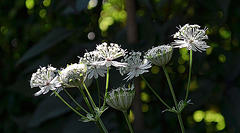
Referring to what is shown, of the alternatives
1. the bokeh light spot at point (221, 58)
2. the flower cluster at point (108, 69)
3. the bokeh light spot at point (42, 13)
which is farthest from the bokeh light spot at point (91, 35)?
the flower cluster at point (108, 69)

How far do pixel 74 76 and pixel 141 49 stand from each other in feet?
1.44

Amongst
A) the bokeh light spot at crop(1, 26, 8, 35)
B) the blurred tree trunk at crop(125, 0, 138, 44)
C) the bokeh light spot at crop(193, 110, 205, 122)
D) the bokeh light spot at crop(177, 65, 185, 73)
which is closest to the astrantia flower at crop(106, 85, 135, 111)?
the blurred tree trunk at crop(125, 0, 138, 44)

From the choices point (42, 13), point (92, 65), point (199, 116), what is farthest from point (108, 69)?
point (42, 13)

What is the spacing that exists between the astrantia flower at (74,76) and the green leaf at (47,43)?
55 cm

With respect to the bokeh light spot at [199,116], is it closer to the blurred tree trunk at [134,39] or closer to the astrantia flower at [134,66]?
the blurred tree trunk at [134,39]

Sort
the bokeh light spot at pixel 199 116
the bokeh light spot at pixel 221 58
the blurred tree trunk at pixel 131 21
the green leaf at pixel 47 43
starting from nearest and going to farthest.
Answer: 1. the blurred tree trunk at pixel 131 21
2. the green leaf at pixel 47 43
3. the bokeh light spot at pixel 221 58
4. the bokeh light spot at pixel 199 116

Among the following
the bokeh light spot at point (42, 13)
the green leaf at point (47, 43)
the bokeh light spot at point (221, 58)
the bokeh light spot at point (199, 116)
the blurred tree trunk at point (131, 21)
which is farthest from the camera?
the bokeh light spot at point (42, 13)

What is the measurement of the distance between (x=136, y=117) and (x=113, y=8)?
511mm

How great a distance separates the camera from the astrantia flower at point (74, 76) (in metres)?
0.47

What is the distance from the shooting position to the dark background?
3.20ft

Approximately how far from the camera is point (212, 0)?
0.98 meters

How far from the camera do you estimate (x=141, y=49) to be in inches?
35.3

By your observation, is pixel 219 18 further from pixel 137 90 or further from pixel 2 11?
pixel 2 11

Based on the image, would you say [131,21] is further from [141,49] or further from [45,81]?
[45,81]
